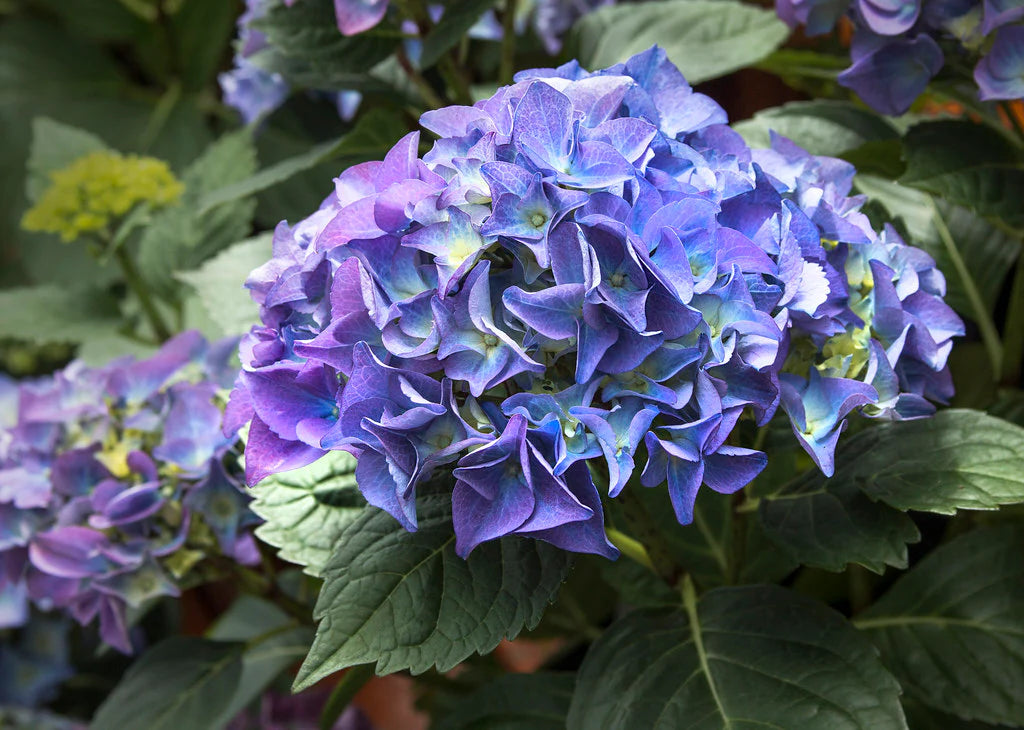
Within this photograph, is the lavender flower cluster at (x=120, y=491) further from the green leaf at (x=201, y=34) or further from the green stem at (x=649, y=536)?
the green leaf at (x=201, y=34)

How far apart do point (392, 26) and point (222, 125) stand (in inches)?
29.6

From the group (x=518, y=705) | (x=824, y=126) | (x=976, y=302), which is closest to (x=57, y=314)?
(x=518, y=705)

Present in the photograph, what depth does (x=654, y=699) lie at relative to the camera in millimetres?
557

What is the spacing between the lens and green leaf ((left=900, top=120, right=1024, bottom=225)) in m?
0.65

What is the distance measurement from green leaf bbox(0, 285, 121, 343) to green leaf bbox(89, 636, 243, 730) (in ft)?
1.10

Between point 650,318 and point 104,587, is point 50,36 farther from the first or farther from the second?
point 650,318

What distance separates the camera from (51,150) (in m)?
1.06

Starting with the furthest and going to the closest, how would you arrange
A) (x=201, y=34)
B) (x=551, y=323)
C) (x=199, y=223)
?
(x=201, y=34) < (x=199, y=223) < (x=551, y=323)

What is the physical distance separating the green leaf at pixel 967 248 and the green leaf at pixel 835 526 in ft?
0.91

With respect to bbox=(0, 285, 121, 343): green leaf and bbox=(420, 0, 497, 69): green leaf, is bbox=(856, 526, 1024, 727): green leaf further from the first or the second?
bbox=(0, 285, 121, 343): green leaf

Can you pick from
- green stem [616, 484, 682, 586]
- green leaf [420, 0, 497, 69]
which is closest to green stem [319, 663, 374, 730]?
green stem [616, 484, 682, 586]

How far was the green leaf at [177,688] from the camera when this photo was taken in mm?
773

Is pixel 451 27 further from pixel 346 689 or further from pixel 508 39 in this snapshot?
pixel 346 689

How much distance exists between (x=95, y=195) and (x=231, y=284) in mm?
187
